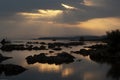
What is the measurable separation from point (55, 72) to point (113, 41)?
1241 inches

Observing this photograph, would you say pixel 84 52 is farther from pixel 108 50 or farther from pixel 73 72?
pixel 73 72

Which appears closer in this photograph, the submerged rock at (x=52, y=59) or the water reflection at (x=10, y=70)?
the water reflection at (x=10, y=70)

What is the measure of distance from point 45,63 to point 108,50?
21.1m

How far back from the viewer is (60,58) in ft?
196

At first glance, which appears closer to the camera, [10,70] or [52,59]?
[10,70]

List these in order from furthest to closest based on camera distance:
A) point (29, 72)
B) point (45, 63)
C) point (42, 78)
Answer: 1. point (45, 63)
2. point (29, 72)
3. point (42, 78)

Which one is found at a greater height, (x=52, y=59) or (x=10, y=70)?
(x=52, y=59)

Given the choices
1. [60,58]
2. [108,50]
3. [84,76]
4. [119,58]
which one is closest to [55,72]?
[84,76]

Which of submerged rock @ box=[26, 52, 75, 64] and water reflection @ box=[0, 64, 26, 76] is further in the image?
submerged rock @ box=[26, 52, 75, 64]

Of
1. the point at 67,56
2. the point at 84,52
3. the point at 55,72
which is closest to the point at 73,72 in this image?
the point at 55,72

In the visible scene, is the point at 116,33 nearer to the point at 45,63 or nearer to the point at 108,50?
the point at 108,50

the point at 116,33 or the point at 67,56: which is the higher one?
the point at 116,33

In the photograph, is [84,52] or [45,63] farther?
[84,52]

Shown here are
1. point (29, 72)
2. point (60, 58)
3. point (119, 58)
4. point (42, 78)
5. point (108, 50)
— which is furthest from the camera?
point (108, 50)
